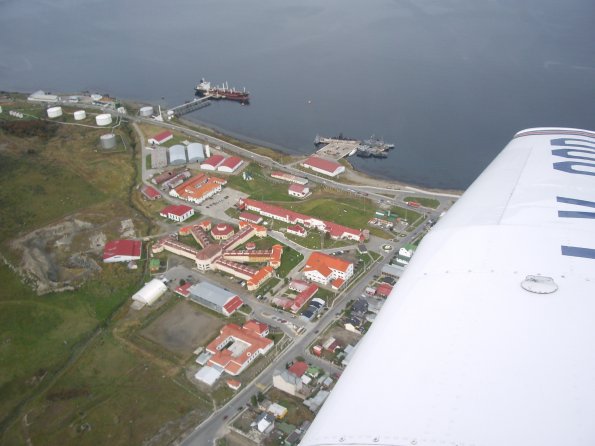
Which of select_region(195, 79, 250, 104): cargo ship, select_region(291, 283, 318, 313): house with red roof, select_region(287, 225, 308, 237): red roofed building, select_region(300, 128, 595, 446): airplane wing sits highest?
select_region(300, 128, 595, 446): airplane wing

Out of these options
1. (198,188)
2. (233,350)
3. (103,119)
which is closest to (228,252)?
(233,350)

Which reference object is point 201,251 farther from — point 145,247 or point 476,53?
point 476,53

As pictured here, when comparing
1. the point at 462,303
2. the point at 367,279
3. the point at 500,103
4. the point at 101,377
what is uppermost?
the point at 462,303

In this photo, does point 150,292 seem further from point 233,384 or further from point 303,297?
point 303,297

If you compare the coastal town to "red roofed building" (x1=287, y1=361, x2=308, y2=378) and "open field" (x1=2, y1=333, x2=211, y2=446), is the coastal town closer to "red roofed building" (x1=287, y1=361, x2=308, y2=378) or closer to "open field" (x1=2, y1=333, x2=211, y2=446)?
"red roofed building" (x1=287, y1=361, x2=308, y2=378)

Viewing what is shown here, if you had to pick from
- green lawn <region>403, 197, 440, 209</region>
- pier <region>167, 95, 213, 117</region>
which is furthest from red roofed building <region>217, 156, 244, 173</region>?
pier <region>167, 95, 213, 117</region>

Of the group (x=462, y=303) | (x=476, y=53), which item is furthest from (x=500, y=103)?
(x=462, y=303)

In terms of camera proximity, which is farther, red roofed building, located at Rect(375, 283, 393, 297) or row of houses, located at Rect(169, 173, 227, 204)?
row of houses, located at Rect(169, 173, 227, 204)

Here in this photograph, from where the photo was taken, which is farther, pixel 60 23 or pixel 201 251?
pixel 60 23
